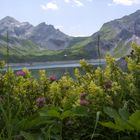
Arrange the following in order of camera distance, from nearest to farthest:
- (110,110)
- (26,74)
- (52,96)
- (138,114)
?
(138,114) < (110,110) < (52,96) < (26,74)

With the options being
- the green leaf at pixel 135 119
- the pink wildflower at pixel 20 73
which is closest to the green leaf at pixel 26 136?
the green leaf at pixel 135 119

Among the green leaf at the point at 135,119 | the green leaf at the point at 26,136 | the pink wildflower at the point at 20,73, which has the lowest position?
the green leaf at the point at 26,136

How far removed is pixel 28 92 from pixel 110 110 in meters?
2.46

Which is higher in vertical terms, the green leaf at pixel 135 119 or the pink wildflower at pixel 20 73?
the pink wildflower at pixel 20 73

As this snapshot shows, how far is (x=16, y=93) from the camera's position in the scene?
571 cm

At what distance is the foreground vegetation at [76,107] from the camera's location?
362cm

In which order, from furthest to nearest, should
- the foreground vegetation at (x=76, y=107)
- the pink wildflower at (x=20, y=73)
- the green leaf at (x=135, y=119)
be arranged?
the pink wildflower at (x=20, y=73) < the foreground vegetation at (x=76, y=107) < the green leaf at (x=135, y=119)

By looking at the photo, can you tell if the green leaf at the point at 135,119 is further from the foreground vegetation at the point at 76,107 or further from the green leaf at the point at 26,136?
the green leaf at the point at 26,136

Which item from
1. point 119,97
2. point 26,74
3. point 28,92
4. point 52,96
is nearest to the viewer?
point 119,97

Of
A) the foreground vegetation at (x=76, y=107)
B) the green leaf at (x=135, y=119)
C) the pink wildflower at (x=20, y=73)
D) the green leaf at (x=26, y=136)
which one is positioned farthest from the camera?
the pink wildflower at (x=20, y=73)

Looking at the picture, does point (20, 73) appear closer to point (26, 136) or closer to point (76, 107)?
point (76, 107)

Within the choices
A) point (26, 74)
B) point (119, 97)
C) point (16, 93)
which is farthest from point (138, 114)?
point (26, 74)

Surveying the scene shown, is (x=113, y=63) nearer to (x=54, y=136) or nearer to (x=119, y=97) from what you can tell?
(x=119, y=97)

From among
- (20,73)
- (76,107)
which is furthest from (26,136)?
(20,73)
